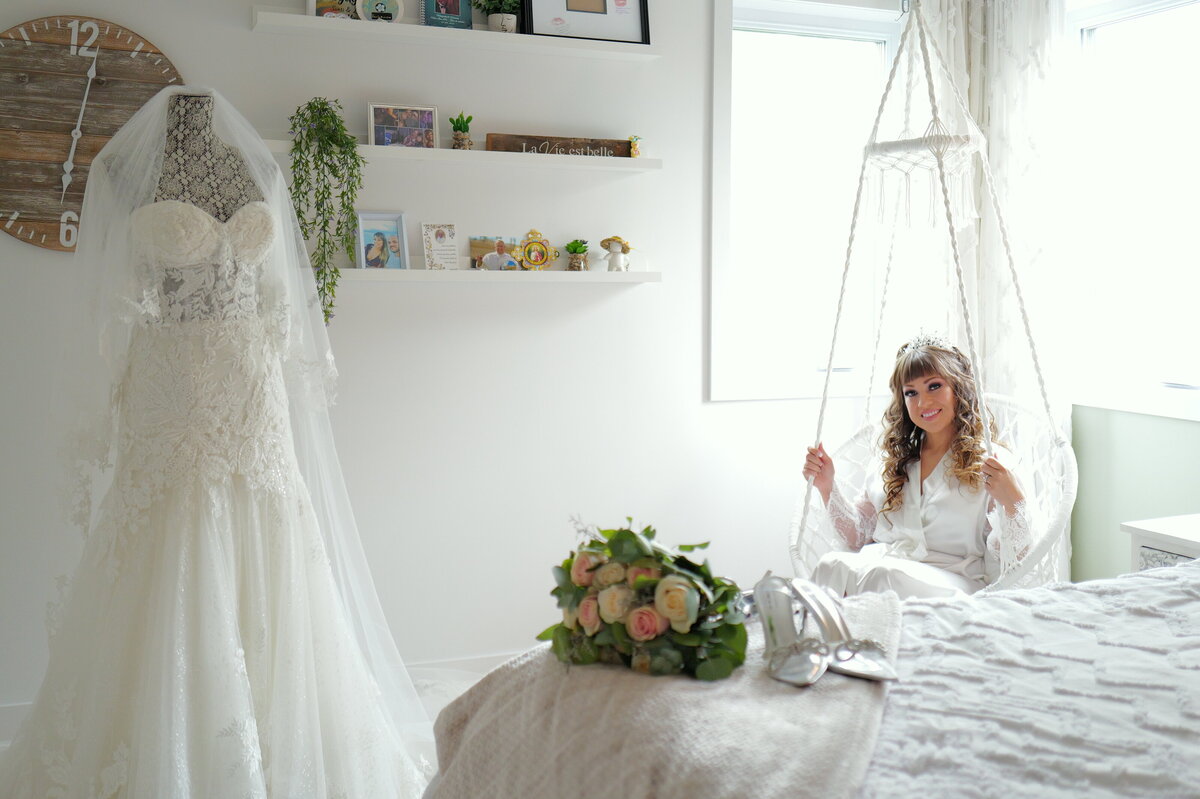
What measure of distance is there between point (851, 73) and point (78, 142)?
256cm

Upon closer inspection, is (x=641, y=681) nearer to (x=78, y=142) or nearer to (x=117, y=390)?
(x=117, y=390)

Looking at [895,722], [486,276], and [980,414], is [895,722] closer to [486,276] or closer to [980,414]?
[980,414]

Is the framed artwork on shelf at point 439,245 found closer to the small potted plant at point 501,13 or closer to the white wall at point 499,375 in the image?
the white wall at point 499,375

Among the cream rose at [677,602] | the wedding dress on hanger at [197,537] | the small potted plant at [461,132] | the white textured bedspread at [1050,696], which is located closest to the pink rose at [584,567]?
the cream rose at [677,602]

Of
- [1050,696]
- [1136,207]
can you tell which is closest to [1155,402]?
[1136,207]

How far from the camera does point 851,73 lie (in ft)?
12.0

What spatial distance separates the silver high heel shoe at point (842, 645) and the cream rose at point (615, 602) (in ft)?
0.96

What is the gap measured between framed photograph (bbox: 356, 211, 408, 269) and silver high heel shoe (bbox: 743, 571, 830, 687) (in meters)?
1.83

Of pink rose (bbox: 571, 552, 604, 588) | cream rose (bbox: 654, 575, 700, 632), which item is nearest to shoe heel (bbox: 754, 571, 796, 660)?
cream rose (bbox: 654, 575, 700, 632)

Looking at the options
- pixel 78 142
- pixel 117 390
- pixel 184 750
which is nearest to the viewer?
pixel 184 750

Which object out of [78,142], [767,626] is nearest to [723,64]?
[78,142]

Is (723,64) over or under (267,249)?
over

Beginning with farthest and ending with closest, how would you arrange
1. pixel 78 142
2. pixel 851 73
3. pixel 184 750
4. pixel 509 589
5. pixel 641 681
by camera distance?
pixel 851 73 → pixel 509 589 → pixel 78 142 → pixel 184 750 → pixel 641 681

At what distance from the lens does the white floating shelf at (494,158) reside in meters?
2.91
